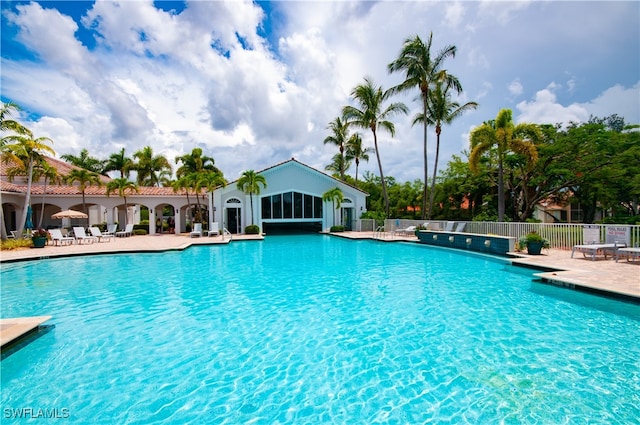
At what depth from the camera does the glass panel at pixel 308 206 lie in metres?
25.6

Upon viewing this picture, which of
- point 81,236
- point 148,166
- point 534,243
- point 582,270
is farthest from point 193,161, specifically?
point 582,270

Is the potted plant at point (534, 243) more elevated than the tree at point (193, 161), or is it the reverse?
the tree at point (193, 161)

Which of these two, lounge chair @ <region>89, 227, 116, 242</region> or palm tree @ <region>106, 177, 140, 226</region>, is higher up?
palm tree @ <region>106, 177, 140, 226</region>

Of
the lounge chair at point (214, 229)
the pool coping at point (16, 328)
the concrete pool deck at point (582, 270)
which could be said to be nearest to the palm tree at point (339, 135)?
the lounge chair at point (214, 229)

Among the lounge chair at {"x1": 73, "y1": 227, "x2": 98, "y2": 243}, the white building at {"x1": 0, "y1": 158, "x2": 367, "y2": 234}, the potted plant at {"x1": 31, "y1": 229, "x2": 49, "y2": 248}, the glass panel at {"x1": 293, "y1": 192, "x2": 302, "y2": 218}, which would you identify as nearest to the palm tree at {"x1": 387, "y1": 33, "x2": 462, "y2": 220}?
the white building at {"x1": 0, "y1": 158, "x2": 367, "y2": 234}

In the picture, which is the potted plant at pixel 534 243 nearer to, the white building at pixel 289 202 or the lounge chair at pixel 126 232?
the white building at pixel 289 202

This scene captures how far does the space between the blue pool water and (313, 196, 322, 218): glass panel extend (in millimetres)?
17177

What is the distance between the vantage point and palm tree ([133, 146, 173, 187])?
33188 millimetres

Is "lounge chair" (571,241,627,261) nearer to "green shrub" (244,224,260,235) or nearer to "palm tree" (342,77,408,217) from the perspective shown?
"palm tree" (342,77,408,217)

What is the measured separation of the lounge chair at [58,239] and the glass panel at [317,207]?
16021 millimetres

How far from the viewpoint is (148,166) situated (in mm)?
33562

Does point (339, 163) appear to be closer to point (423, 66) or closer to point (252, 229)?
point (423, 66)

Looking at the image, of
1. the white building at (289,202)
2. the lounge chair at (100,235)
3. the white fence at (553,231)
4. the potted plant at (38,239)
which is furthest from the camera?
the white building at (289,202)

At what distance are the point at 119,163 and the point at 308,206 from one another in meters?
22.1
